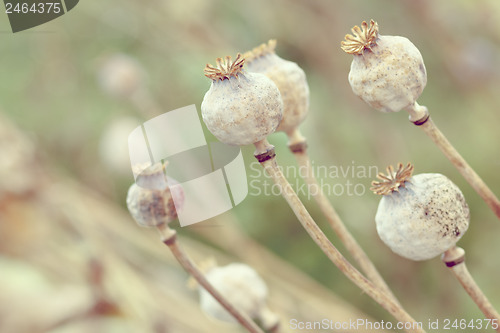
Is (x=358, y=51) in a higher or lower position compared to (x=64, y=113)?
higher

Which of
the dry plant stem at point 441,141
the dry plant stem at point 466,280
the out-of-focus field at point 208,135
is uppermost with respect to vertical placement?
the dry plant stem at point 441,141

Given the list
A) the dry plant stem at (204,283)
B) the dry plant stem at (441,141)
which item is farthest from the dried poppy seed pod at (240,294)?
the dry plant stem at (441,141)

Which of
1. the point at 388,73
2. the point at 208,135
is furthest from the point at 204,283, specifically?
the point at 208,135

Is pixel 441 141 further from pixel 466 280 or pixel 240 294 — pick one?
pixel 240 294

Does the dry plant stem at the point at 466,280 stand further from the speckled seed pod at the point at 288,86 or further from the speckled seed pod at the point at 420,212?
the speckled seed pod at the point at 288,86

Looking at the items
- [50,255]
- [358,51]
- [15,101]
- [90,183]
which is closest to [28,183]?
[50,255]

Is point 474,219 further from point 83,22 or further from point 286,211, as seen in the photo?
point 83,22
